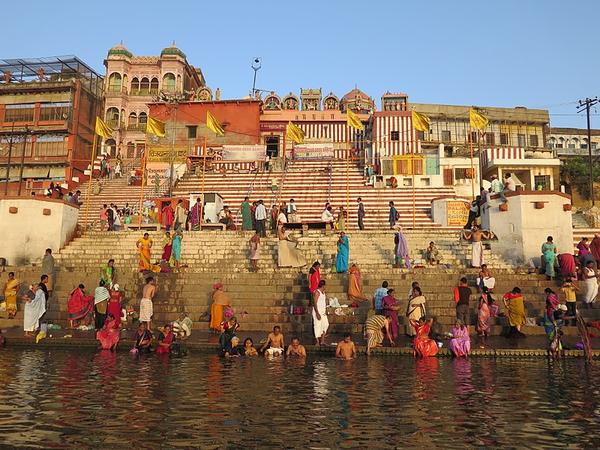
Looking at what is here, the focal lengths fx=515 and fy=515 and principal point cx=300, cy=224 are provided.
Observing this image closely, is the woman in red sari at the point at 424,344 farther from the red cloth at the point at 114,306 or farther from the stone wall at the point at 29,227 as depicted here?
the stone wall at the point at 29,227

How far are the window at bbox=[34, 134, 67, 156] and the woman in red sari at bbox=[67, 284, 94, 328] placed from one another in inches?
1220

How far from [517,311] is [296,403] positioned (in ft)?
23.4

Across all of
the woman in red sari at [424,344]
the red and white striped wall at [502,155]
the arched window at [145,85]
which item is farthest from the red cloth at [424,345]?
the arched window at [145,85]

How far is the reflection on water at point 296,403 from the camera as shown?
4.57 meters

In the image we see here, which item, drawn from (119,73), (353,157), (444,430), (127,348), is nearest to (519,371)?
(444,430)

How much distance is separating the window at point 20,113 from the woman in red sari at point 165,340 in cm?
3747

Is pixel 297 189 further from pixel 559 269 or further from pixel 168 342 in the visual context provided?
pixel 168 342

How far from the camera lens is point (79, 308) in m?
12.1

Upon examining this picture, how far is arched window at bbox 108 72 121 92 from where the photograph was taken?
1740 inches

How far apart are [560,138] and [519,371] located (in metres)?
48.9

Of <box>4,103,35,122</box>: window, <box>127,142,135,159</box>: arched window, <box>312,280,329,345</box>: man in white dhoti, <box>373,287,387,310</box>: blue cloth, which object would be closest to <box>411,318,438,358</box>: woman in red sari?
<box>373,287,387,310</box>: blue cloth

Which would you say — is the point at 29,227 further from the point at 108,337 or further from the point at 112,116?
the point at 112,116

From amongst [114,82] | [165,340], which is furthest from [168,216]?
[114,82]

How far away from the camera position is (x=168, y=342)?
32.3 ft
